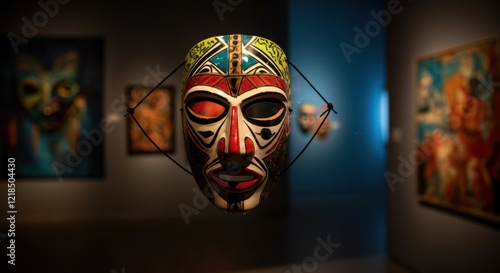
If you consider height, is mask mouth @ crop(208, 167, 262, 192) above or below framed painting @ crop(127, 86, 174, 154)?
below

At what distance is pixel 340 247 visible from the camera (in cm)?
277

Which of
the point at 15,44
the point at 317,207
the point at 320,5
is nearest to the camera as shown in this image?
the point at 15,44

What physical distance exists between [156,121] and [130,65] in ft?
1.86

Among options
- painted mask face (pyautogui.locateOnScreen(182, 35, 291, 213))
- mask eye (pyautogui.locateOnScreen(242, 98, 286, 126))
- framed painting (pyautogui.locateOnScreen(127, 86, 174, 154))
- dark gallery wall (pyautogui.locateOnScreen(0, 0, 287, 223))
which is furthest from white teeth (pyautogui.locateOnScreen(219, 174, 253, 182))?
framed painting (pyautogui.locateOnScreen(127, 86, 174, 154))

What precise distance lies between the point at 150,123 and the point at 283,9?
1597mm

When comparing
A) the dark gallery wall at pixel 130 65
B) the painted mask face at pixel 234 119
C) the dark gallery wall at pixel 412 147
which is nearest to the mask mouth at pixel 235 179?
the painted mask face at pixel 234 119

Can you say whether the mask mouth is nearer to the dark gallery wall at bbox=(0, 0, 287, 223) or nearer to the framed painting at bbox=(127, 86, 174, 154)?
the dark gallery wall at bbox=(0, 0, 287, 223)

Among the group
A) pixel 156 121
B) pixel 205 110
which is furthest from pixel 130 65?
pixel 205 110

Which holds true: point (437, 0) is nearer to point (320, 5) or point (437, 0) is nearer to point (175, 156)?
point (320, 5)

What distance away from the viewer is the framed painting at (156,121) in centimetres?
339

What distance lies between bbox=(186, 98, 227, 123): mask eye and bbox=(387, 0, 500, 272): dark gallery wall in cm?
139

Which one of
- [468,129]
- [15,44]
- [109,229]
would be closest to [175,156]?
[109,229]

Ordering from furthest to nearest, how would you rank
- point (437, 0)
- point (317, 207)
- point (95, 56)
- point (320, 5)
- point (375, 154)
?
point (317, 207), point (95, 56), point (320, 5), point (375, 154), point (437, 0)

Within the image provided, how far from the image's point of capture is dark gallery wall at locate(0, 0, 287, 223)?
7.20 ft
